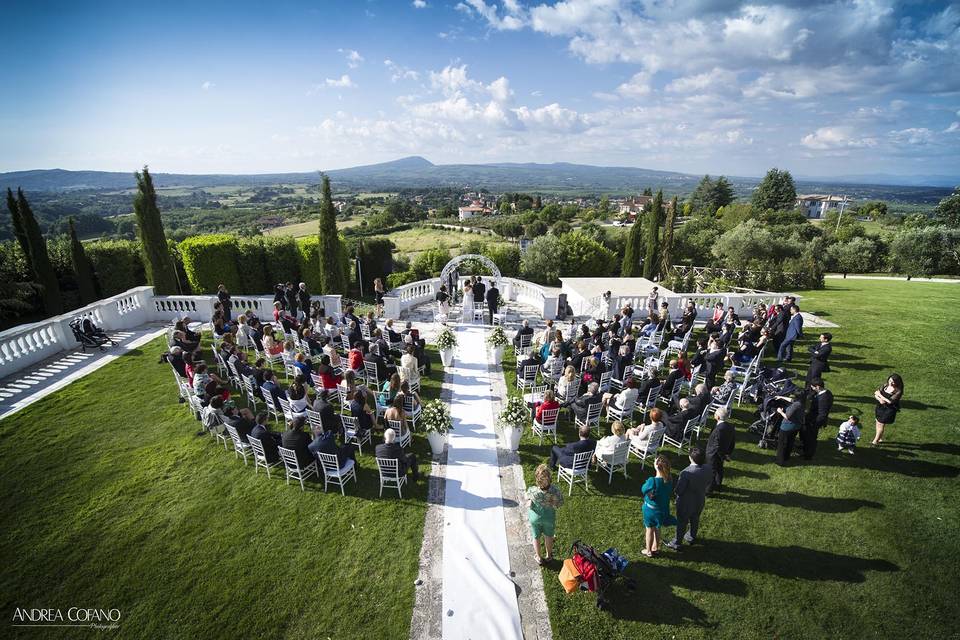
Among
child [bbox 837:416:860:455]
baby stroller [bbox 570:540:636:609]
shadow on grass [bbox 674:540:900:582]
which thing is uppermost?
child [bbox 837:416:860:455]

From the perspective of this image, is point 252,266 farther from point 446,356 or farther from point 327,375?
point 327,375

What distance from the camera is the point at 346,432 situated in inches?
324

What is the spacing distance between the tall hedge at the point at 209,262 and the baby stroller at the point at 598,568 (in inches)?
835

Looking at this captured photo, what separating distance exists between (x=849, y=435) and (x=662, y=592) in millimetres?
5472

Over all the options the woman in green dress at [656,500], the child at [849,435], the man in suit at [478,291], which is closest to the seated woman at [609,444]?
the woman in green dress at [656,500]

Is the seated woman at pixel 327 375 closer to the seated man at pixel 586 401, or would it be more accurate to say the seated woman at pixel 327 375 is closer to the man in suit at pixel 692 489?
the seated man at pixel 586 401

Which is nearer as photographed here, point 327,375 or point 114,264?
point 327,375

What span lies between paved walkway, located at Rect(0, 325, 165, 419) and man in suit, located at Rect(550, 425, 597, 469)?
12241 millimetres

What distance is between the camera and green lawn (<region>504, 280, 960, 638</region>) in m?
5.20

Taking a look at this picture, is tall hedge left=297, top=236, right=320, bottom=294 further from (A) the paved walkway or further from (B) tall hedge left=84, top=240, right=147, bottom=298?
(A) the paved walkway

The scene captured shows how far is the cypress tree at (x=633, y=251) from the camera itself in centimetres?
3234

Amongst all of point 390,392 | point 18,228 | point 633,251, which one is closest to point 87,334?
point 18,228

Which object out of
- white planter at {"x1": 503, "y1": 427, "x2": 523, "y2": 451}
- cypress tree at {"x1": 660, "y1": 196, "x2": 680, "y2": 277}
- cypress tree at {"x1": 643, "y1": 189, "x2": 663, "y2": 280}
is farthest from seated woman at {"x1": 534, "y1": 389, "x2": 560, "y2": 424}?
cypress tree at {"x1": 643, "y1": 189, "x2": 663, "y2": 280}

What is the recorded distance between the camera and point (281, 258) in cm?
2256
